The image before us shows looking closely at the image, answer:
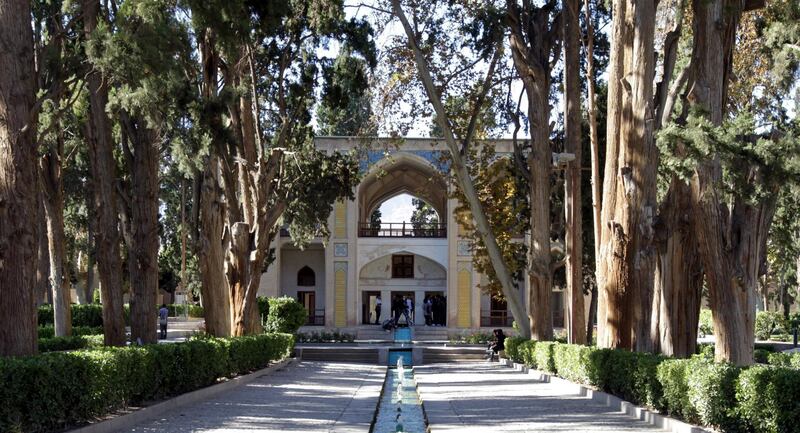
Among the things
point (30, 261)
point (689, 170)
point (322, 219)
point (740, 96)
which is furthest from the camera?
point (322, 219)

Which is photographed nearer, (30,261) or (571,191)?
(30,261)

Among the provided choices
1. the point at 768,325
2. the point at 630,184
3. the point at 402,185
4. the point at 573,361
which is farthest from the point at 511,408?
the point at 402,185

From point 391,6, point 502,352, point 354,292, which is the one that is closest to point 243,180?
point 391,6

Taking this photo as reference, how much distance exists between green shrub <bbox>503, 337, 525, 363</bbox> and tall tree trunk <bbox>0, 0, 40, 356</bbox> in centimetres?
1599

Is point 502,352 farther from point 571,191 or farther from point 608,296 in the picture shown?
point 608,296

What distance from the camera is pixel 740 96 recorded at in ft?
78.3

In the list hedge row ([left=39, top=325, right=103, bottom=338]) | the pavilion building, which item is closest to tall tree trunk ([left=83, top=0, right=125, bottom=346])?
hedge row ([left=39, top=325, right=103, bottom=338])

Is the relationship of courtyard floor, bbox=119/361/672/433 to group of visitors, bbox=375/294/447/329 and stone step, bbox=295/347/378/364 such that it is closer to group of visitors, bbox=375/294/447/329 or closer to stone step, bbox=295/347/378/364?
stone step, bbox=295/347/378/364

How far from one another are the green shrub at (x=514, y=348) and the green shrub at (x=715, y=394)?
1520 centimetres

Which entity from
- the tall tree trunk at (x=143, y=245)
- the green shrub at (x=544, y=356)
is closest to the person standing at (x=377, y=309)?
the green shrub at (x=544, y=356)

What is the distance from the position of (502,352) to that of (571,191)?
7836 millimetres

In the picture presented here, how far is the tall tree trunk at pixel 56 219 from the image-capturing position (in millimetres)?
24422

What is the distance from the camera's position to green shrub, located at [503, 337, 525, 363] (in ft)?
87.0

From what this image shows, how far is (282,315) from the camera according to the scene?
36.5 meters
